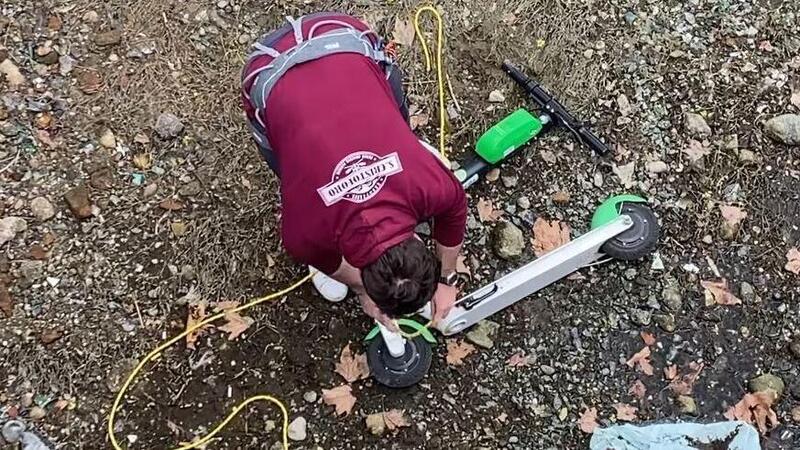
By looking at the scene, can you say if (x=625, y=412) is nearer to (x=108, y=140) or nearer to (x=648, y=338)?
(x=648, y=338)

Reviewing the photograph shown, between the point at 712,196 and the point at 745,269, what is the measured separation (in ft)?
1.16

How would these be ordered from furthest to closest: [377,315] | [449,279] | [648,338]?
[648,338] → [449,279] → [377,315]

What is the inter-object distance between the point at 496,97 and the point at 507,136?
0.34 meters

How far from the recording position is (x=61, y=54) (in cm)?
404

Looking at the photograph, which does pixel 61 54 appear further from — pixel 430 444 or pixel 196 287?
pixel 430 444

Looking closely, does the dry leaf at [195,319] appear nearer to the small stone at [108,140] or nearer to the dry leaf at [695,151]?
the small stone at [108,140]

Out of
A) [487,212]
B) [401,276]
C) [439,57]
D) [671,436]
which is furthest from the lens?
[439,57]

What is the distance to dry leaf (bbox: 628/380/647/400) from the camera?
344cm

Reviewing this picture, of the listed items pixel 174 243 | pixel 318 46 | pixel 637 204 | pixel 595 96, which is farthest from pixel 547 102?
pixel 174 243

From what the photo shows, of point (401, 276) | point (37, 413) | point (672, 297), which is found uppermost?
point (401, 276)

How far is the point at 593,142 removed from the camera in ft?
12.6

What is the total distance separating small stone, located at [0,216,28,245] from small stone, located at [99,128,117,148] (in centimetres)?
48

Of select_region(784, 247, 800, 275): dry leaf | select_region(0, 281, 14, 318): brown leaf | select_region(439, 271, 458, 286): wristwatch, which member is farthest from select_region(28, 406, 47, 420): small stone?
select_region(784, 247, 800, 275): dry leaf

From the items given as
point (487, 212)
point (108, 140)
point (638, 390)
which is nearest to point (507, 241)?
point (487, 212)
